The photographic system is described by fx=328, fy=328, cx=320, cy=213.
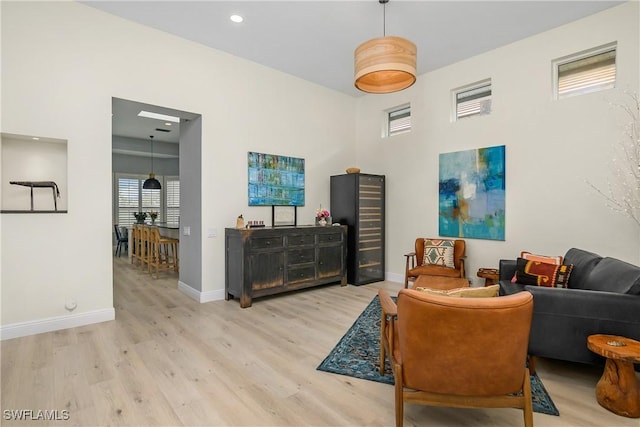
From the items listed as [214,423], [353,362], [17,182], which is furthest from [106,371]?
[17,182]

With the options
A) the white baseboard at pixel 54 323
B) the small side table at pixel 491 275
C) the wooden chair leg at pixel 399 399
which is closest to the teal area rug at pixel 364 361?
the wooden chair leg at pixel 399 399

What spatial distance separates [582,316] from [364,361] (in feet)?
5.50

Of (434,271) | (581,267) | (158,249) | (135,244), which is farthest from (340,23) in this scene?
(135,244)

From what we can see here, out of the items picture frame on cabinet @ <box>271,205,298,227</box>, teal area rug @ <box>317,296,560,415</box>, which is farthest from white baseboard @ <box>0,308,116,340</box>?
teal area rug @ <box>317,296,560,415</box>

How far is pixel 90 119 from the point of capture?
3705 millimetres

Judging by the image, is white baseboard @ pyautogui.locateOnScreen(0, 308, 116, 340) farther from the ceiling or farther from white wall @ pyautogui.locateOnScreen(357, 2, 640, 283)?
white wall @ pyautogui.locateOnScreen(357, 2, 640, 283)

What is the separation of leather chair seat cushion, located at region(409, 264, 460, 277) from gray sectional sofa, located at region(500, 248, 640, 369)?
6.80ft

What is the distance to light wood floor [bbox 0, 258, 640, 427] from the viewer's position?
208 centimetres

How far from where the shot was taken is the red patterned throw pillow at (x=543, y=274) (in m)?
3.21

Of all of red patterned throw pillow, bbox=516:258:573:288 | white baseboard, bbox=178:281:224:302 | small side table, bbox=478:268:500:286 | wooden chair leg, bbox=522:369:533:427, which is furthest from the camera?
white baseboard, bbox=178:281:224:302

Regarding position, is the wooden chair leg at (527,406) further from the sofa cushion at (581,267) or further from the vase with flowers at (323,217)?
the vase with flowers at (323,217)

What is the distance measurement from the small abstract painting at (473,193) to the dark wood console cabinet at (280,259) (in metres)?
1.72

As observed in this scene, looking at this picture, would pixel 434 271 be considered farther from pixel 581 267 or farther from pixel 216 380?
pixel 216 380

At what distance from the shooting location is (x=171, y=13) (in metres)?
3.84
